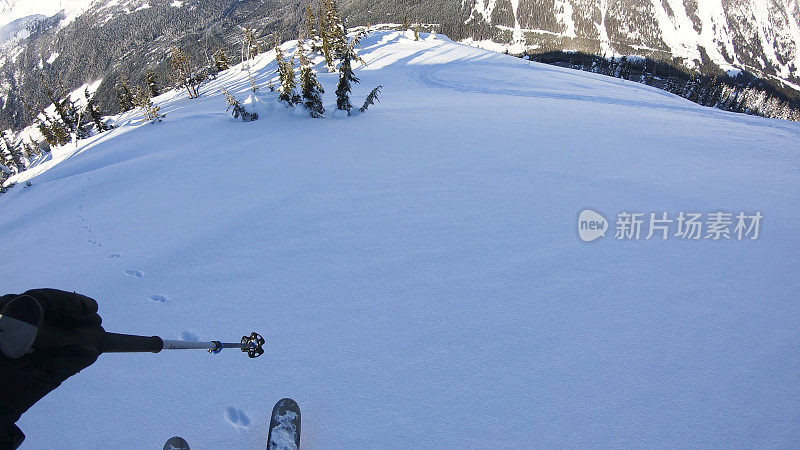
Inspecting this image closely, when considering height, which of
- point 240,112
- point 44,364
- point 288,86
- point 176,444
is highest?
point 288,86

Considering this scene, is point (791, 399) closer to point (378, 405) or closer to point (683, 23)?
point (378, 405)

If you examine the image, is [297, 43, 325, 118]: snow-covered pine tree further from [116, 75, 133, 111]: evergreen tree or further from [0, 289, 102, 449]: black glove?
[116, 75, 133, 111]: evergreen tree

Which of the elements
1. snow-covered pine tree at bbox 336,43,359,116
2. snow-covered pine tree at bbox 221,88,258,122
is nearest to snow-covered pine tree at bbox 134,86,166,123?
snow-covered pine tree at bbox 221,88,258,122

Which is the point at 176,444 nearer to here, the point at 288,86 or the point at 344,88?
the point at 344,88

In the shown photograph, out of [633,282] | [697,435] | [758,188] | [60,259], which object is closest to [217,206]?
[60,259]
